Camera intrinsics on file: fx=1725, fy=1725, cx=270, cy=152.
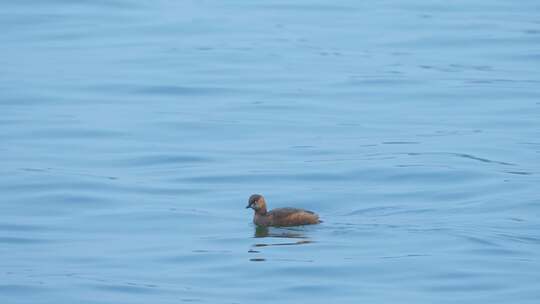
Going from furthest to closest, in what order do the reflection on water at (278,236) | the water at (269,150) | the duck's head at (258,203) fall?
1. the duck's head at (258,203)
2. the reflection on water at (278,236)
3. the water at (269,150)

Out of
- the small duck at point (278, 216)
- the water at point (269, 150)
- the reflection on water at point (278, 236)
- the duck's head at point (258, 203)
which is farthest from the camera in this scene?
the duck's head at point (258, 203)

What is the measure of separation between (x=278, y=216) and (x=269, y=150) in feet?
15.0

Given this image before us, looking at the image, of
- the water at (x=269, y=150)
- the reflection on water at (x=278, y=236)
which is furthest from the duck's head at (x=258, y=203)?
the water at (x=269, y=150)

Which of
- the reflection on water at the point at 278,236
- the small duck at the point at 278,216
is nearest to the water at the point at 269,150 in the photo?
the reflection on water at the point at 278,236

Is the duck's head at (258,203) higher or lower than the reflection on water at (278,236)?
higher

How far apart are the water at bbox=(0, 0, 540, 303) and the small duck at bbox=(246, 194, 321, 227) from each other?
134 mm

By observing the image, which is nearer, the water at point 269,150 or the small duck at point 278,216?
the water at point 269,150

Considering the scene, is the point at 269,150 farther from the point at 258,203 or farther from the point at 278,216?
the point at 278,216

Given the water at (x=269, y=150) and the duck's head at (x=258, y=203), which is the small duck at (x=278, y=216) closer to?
the duck's head at (x=258, y=203)

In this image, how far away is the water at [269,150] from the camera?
50.9 ft

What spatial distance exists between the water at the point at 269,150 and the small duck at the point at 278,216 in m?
Result: 0.13

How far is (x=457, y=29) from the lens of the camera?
3189 centimetres

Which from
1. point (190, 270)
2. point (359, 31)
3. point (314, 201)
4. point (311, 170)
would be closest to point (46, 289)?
point (190, 270)

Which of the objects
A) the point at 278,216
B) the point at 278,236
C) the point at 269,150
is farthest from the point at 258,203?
the point at 269,150
